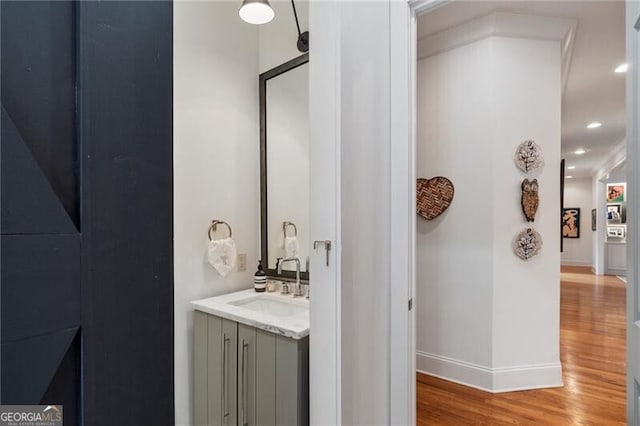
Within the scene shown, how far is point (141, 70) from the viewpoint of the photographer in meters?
0.33

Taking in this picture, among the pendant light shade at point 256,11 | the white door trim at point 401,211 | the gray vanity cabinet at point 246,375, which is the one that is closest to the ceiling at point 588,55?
the white door trim at point 401,211

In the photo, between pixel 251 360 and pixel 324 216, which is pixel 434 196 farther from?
Answer: pixel 251 360

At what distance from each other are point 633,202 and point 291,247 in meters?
1.67

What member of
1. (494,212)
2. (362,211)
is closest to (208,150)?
(362,211)

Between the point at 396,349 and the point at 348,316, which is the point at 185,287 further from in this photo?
the point at 396,349

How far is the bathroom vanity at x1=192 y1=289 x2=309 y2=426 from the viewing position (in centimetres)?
143

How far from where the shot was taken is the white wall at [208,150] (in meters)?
1.87

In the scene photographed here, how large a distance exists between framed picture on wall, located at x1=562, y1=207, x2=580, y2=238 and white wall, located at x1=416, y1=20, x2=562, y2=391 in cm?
857

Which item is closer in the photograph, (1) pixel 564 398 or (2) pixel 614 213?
(1) pixel 564 398

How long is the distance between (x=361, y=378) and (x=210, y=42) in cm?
205

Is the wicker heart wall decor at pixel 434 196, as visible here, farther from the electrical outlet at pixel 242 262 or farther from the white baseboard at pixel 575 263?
the white baseboard at pixel 575 263

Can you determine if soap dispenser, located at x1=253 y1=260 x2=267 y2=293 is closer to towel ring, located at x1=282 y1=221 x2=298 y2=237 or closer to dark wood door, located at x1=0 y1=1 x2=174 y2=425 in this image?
towel ring, located at x1=282 y1=221 x2=298 y2=237

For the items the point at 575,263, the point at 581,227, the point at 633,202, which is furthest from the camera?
the point at 575,263

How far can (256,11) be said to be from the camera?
6.07 feet
